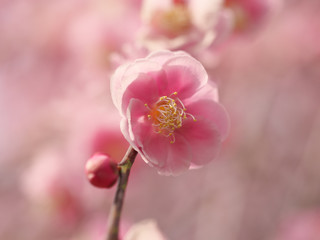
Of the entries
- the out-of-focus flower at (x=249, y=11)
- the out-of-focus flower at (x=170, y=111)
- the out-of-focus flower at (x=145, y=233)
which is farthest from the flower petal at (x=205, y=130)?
the out-of-focus flower at (x=249, y=11)

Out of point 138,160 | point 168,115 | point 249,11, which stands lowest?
point 168,115

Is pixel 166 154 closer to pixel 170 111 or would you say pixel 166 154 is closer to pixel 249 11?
pixel 170 111

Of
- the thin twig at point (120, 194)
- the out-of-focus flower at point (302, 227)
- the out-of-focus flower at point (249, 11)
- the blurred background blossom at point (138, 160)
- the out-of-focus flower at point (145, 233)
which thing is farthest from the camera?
the out-of-focus flower at point (302, 227)

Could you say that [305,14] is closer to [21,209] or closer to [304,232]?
[304,232]

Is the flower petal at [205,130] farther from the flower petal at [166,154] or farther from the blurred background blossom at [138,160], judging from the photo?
the blurred background blossom at [138,160]

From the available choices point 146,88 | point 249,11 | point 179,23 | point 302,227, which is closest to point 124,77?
point 146,88

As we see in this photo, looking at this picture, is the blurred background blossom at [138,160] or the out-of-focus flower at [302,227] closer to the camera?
the blurred background blossom at [138,160]

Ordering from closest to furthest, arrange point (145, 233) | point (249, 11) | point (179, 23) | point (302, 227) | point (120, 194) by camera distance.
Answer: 1. point (120, 194)
2. point (145, 233)
3. point (179, 23)
4. point (249, 11)
5. point (302, 227)

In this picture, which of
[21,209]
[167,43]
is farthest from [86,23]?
[21,209]
